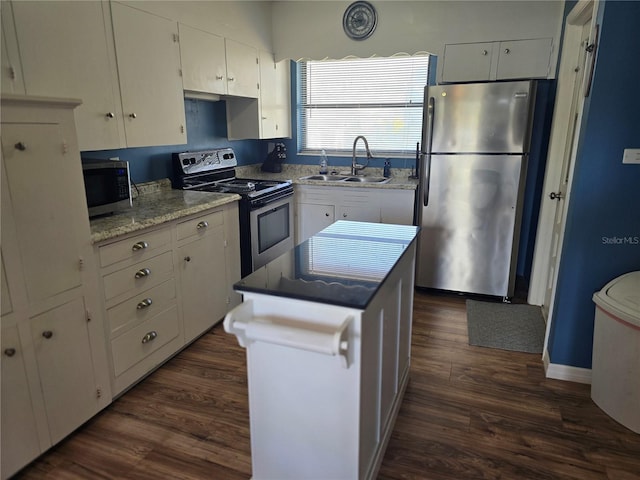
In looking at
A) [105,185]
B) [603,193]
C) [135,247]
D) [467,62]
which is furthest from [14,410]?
[467,62]

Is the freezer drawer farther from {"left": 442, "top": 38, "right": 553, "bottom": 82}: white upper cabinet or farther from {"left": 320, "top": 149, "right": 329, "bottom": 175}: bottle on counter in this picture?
{"left": 320, "top": 149, "right": 329, "bottom": 175}: bottle on counter

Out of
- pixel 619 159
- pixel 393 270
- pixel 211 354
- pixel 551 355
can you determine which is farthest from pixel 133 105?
pixel 551 355

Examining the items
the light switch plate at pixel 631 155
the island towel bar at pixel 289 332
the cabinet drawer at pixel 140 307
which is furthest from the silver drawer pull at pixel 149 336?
the light switch plate at pixel 631 155

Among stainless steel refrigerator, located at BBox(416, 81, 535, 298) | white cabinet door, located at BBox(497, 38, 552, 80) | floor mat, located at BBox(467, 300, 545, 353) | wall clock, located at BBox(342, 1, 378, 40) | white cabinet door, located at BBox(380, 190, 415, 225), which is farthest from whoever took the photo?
wall clock, located at BBox(342, 1, 378, 40)

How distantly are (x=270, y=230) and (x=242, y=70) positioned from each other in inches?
54.7

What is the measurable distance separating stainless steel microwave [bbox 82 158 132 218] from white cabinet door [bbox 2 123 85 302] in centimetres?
36

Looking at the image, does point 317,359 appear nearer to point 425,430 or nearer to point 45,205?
point 425,430

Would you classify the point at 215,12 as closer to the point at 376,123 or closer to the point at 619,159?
the point at 376,123

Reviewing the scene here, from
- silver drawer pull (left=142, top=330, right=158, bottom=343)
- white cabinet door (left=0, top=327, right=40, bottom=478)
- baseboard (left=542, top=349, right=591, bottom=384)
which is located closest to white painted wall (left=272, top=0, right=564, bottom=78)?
baseboard (left=542, top=349, right=591, bottom=384)

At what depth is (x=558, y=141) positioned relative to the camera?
320 cm

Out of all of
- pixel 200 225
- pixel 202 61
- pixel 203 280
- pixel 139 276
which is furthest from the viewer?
pixel 202 61

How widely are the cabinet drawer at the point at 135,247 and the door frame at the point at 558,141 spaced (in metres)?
2.52

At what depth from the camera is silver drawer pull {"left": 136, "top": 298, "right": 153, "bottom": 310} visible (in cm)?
234

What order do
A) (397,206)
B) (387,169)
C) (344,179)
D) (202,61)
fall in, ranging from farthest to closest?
(344,179) → (387,169) → (397,206) → (202,61)
